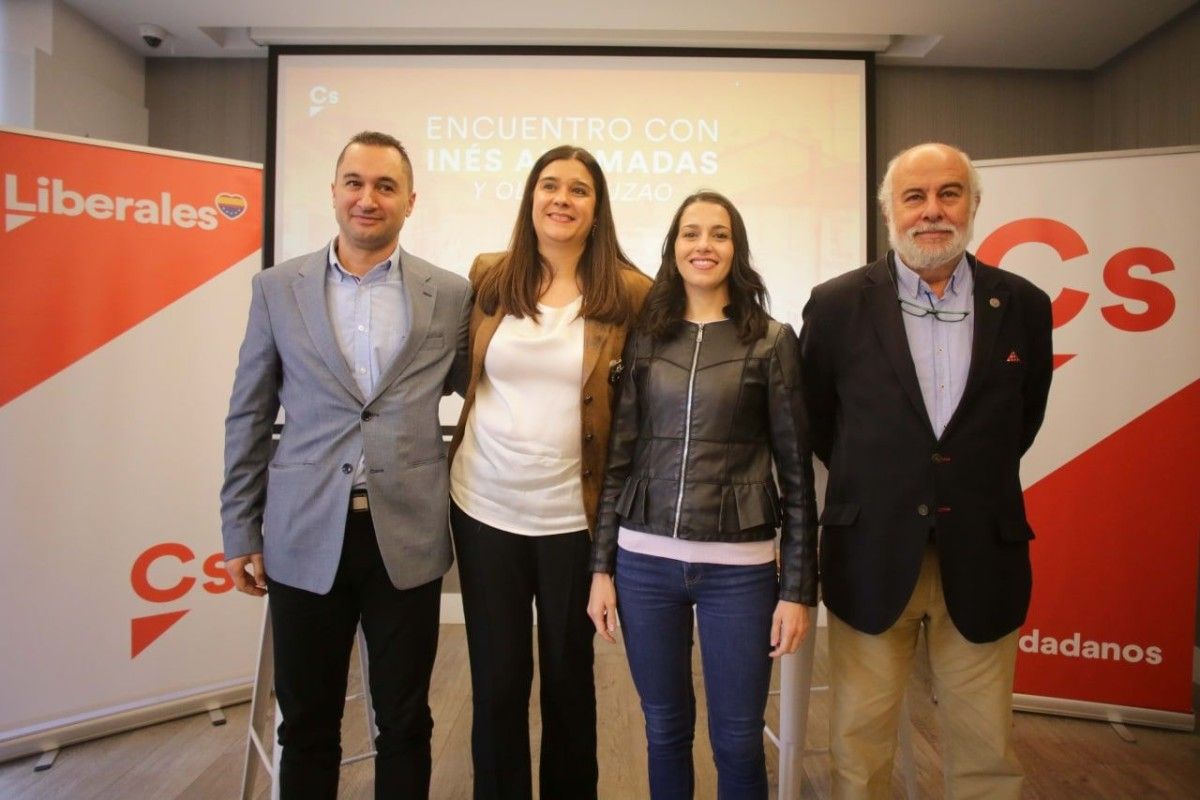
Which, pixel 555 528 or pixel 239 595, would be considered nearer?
pixel 555 528

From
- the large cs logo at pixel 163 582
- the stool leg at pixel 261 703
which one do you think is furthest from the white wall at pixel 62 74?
the stool leg at pixel 261 703

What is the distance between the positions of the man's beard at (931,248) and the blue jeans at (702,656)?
2.30 feet

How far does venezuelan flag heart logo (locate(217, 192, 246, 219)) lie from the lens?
278 cm

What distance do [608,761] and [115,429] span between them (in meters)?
2.02

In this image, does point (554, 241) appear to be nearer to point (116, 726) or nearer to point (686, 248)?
point (686, 248)

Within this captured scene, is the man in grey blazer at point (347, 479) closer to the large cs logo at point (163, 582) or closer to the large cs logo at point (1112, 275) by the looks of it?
the large cs logo at point (163, 582)

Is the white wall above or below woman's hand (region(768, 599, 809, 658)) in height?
above

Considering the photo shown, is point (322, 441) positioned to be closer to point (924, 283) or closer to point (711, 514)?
point (711, 514)

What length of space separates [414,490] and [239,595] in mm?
1664

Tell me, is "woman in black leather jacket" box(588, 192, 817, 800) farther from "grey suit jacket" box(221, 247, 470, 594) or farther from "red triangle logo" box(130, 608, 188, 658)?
"red triangle logo" box(130, 608, 188, 658)

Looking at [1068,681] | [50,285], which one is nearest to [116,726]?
[50,285]

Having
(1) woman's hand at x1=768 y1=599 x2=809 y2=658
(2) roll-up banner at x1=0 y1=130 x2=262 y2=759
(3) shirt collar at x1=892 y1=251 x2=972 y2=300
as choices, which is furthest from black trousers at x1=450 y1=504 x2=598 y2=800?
(2) roll-up banner at x1=0 y1=130 x2=262 y2=759

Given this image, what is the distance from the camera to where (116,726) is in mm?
2639

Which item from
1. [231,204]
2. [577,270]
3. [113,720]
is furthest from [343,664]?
[231,204]
